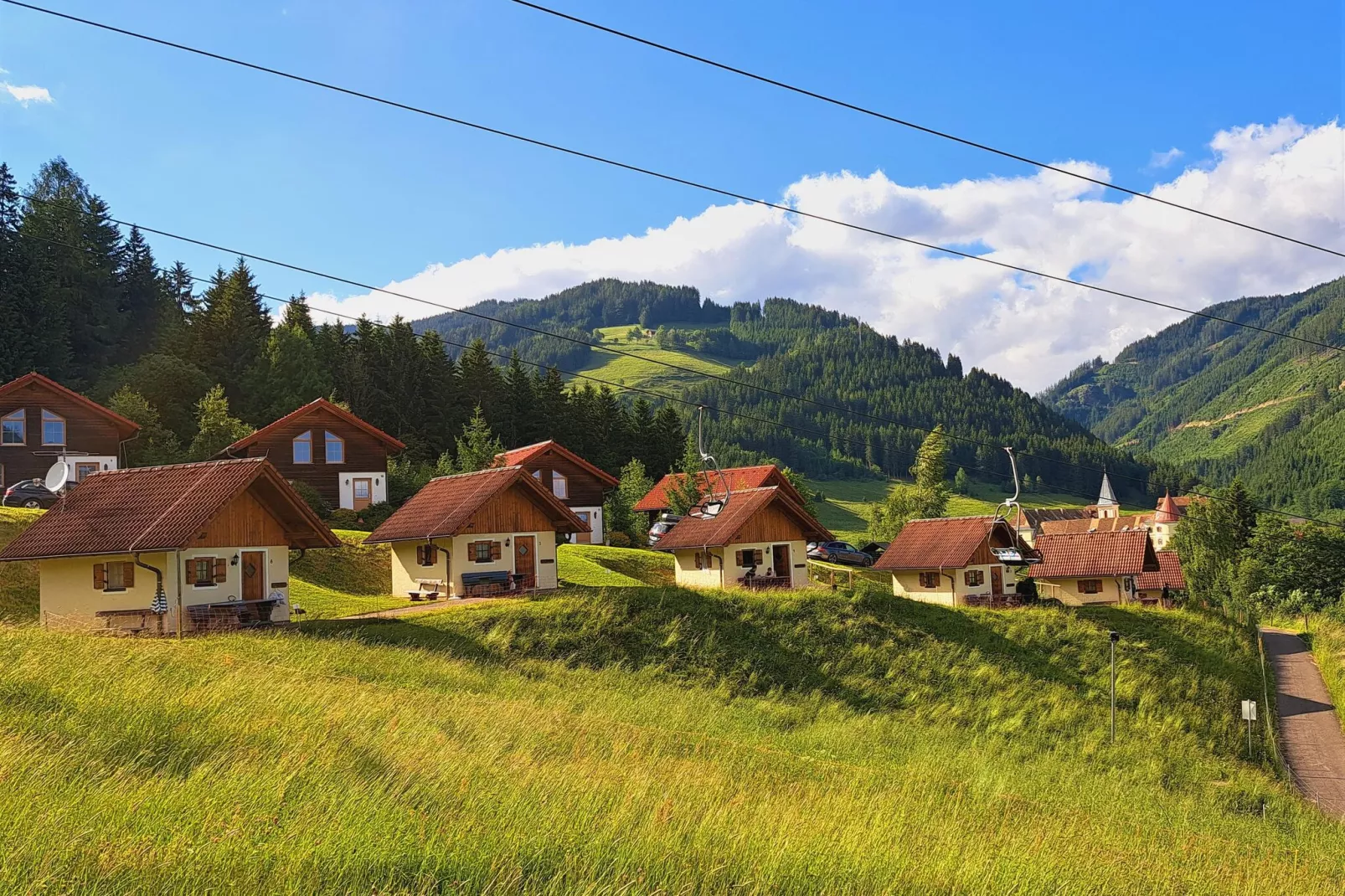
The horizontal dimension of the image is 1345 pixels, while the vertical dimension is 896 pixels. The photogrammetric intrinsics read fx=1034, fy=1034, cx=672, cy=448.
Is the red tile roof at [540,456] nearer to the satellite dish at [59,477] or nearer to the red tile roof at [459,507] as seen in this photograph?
the red tile roof at [459,507]

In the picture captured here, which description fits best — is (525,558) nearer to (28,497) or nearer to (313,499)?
(313,499)

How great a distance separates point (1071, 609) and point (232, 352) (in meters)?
66.8

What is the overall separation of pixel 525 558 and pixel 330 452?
85.2ft

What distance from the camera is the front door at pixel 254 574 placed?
33188 mm

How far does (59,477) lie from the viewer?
42.9 m

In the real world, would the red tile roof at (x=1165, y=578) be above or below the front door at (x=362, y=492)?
below

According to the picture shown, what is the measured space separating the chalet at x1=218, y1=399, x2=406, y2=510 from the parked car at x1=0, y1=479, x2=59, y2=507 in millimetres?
11424

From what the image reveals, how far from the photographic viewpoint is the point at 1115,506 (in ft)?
555

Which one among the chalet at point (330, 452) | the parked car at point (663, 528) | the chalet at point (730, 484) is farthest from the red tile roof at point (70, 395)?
the chalet at point (730, 484)

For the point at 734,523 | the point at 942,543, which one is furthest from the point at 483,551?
the point at 942,543

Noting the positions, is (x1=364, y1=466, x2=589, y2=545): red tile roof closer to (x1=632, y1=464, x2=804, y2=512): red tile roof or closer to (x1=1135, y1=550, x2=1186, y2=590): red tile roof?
(x1=632, y1=464, x2=804, y2=512): red tile roof

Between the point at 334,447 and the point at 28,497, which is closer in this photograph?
the point at 28,497

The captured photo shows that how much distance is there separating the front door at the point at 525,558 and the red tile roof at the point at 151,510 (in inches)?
356

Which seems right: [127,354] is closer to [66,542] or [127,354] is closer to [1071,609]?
[66,542]
